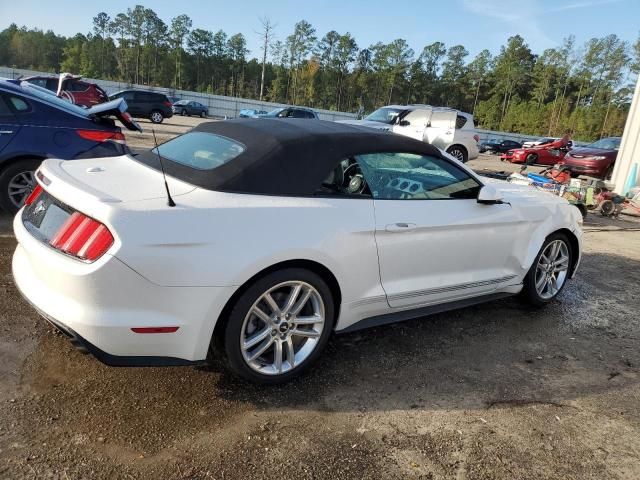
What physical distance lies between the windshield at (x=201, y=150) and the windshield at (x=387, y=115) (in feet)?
37.9

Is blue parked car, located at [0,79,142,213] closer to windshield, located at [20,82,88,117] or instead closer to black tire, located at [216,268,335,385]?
windshield, located at [20,82,88,117]

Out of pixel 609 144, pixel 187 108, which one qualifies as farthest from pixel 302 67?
pixel 609 144

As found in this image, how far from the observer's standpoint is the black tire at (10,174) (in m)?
5.30

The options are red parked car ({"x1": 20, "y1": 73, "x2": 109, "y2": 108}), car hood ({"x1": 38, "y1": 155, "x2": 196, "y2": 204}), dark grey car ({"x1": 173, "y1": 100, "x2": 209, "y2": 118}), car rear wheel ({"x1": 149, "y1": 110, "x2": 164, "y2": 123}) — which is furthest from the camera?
dark grey car ({"x1": 173, "y1": 100, "x2": 209, "y2": 118})

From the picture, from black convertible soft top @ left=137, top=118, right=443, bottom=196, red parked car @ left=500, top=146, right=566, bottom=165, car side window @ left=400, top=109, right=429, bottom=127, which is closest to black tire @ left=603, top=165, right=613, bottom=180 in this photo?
car side window @ left=400, top=109, right=429, bottom=127

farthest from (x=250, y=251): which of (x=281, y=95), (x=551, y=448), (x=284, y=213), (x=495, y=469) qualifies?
(x=281, y=95)

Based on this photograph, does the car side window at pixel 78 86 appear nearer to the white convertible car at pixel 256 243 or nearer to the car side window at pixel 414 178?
the white convertible car at pixel 256 243

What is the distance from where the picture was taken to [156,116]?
2842cm

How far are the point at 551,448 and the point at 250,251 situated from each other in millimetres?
1868

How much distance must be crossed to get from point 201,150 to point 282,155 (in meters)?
0.61

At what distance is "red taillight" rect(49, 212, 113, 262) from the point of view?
7.59 feet

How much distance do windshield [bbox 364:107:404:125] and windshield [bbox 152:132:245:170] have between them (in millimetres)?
11558

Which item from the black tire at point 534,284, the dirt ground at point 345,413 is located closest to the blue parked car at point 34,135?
the dirt ground at point 345,413

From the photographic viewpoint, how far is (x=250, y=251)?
2551mm
